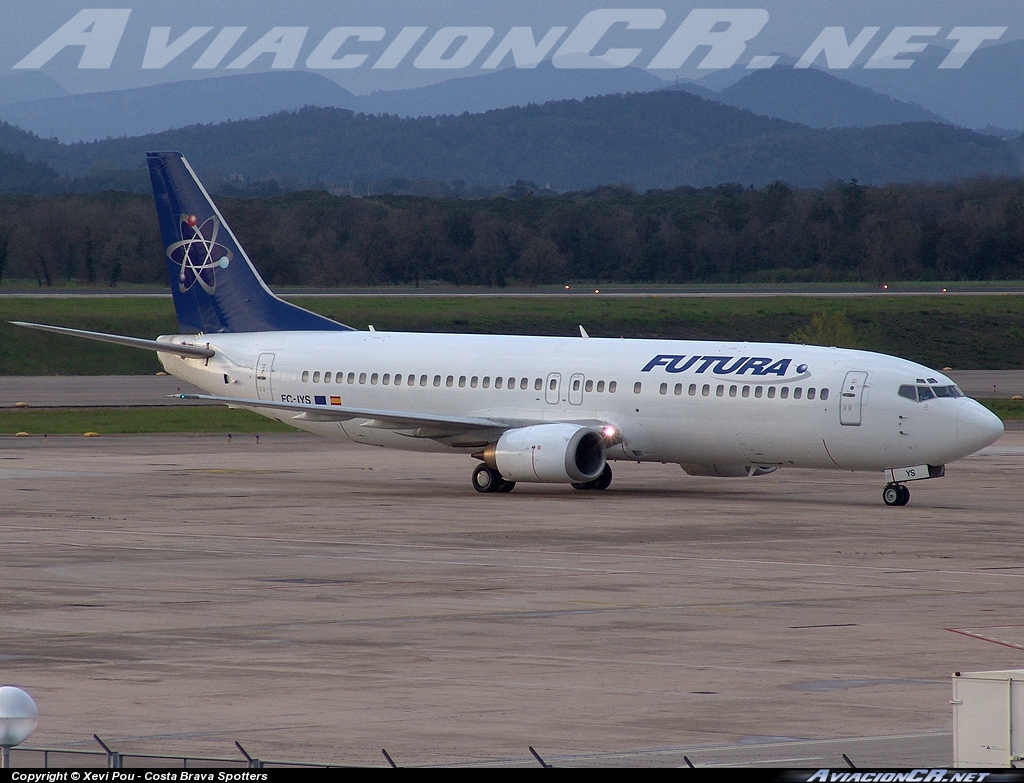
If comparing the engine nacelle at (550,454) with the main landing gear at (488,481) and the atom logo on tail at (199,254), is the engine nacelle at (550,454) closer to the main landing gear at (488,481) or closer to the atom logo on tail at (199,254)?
the main landing gear at (488,481)

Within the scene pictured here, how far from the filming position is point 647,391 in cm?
4041

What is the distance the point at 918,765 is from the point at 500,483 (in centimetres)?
2768

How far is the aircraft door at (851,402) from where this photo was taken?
38.1 meters

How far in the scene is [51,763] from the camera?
46.5 feet

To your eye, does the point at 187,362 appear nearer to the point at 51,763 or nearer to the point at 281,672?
the point at 281,672

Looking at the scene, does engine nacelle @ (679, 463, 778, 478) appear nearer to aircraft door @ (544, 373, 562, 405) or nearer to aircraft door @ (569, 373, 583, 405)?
aircraft door @ (569, 373, 583, 405)

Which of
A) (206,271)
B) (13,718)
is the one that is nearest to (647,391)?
(206,271)

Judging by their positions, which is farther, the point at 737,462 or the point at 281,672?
the point at 737,462

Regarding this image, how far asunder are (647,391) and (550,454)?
8.90 feet

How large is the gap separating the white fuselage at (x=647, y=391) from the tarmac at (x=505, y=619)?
1.46 meters

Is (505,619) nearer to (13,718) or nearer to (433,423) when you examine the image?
(13,718)

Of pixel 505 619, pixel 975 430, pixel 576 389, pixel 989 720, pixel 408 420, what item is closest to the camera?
pixel 989 720

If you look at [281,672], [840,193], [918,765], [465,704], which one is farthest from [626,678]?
[840,193]

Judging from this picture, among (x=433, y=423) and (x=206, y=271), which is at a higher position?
(x=206, y=271)
